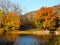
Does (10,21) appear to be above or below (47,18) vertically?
below

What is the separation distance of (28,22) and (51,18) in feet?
75.5

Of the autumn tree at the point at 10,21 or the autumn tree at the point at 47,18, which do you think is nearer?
the autumn tree at the point at 10,21

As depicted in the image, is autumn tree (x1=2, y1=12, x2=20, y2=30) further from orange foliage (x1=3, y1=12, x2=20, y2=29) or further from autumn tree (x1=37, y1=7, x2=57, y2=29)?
autumn tree (x1=37, y1=7, x2=57, y2=29)

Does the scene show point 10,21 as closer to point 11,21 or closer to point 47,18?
point 11,21

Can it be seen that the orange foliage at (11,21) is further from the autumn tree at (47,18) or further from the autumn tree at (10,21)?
the autumn tree at (47,18)

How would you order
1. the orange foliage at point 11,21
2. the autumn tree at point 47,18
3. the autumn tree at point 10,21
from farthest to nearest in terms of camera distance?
the autumn tree at point 47,18
the orange foliage at point 11,21
the autumn tree at point 10,21

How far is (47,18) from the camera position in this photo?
225 feet

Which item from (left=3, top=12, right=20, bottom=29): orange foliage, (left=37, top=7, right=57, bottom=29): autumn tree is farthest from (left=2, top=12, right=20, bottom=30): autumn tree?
(left=37, top=7, right=57, bottom=29): autumn tree

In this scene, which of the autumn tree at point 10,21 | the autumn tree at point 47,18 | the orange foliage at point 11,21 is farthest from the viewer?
the autumn tree at point 47,18

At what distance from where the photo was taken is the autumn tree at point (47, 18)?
66.3 metres

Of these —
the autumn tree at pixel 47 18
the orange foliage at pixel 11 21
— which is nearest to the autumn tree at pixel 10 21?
the orange foliage at pixel 11 21

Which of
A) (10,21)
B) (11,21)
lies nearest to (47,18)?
(11,21)

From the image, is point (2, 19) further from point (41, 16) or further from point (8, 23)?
point (41, 16)

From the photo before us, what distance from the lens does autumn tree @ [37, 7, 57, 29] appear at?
66312 millimetres
